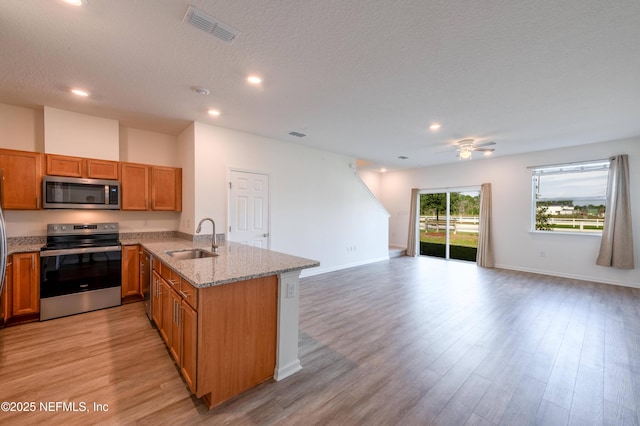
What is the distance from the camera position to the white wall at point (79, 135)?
3418mm

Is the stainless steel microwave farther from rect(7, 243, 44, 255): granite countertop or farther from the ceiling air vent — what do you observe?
the ceiling air vent

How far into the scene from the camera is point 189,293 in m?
1.93

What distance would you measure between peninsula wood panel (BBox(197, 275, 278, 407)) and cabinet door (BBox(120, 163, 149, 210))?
3.10m

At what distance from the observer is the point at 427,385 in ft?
6.89

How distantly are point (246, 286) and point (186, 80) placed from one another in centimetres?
227

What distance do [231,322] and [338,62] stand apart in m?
2.40

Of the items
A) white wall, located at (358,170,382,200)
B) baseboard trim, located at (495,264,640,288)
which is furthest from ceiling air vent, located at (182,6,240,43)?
baseboard trim, located at (495,264,640,288)

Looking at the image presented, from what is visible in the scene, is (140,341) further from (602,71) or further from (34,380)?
(602,71)

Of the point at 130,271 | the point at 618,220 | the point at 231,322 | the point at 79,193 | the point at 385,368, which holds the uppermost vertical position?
the point at 79,193

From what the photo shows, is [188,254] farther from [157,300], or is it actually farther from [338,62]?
[338,62]

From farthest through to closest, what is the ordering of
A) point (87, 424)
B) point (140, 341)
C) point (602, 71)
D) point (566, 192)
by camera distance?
point (566, 192) < point (140, 341) < point (602, 71) < point (87, 424)

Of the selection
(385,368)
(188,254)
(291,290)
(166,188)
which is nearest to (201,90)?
(188,254)

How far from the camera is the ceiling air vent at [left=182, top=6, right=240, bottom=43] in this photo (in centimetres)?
179

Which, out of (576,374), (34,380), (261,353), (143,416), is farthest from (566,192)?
(34,380)
